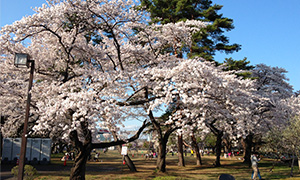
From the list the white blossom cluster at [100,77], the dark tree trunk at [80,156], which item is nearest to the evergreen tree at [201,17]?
the white blossom cluster at [100,77]

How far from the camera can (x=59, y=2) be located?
504 inches

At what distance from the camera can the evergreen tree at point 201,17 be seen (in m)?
23.1

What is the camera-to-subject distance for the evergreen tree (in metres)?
23.1

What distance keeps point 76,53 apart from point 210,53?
48.8 ft

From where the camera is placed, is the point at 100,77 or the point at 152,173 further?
the point at 152,173


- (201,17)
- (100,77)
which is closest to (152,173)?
(100,77)

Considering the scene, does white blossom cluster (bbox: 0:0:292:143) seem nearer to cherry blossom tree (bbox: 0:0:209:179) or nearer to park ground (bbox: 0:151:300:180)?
cherry blossom tree (bbox: 0:0:209:179)

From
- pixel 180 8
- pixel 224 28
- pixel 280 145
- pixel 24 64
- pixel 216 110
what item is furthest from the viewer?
pixel 224 28

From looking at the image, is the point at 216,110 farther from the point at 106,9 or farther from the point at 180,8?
the point at 180,8

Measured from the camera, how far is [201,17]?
25.8 meters

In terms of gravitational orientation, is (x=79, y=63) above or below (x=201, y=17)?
below

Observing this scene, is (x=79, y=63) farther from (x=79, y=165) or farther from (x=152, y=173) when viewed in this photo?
(x=152, y=173)

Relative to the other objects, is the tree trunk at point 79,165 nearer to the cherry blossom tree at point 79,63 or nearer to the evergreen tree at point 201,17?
the cherry blossom tree at point 79,63

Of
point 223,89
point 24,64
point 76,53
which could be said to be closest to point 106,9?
point 76,53
